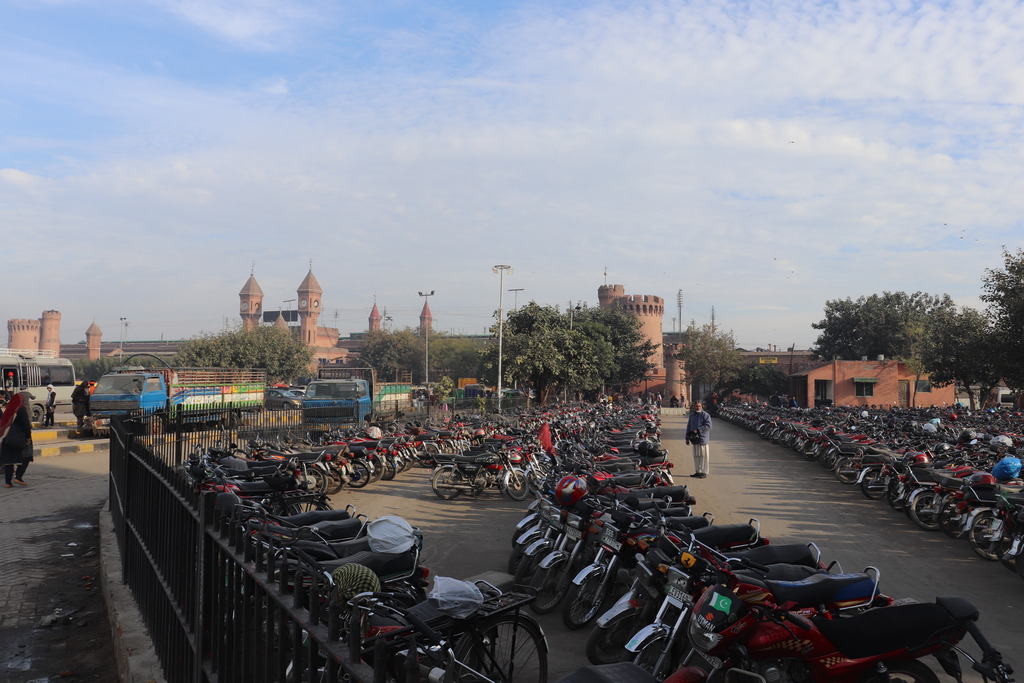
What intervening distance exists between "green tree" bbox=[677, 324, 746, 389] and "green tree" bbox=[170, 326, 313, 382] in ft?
99.7

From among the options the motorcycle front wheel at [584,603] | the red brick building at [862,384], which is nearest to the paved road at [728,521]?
the motorcycle front wheel at [584,603]

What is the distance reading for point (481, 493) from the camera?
11266mm

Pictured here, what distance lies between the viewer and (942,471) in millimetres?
9188

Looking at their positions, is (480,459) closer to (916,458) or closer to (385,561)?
(916,458)

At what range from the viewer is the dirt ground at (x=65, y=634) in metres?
4.90

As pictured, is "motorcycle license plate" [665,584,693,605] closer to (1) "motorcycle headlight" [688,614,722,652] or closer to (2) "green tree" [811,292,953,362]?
(1) "motorcycle headlight" [688,614,722,652]

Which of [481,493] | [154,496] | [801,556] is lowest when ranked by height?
[481,493]

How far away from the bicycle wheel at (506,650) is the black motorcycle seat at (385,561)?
2.63ft

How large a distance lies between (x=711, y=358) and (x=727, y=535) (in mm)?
47110

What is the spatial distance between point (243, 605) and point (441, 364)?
74152 mm

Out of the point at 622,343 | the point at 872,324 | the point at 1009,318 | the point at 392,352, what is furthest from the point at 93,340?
the point at 1009,318

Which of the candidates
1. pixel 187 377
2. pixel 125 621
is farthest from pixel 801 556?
pixel 187 377

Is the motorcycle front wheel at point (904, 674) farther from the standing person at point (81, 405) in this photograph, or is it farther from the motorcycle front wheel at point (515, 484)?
the standing person at point (81, 405)

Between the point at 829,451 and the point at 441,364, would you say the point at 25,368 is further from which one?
the point at 441,364
